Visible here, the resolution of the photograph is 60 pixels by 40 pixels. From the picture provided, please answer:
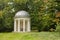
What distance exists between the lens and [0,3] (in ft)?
106

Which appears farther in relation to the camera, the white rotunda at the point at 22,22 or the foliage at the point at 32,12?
the white rotunda at the point at 22,22

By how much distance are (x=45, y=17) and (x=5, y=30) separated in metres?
8.12

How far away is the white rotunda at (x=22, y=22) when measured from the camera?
27.5 m

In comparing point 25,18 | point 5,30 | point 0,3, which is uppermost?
point 0,3

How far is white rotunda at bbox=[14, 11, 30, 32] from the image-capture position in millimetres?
27500

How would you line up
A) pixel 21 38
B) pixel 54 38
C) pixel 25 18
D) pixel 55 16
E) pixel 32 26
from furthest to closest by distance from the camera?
pixel 32 26 → pixel 25 18 → pixel 55 16 → pixel 21 38 → pixel 54 38

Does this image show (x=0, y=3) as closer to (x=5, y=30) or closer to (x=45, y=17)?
(x=5, y=30)

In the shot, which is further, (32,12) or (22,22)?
(32,12)

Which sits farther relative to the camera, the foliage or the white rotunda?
the white rotunda

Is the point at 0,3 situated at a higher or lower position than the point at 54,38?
higher

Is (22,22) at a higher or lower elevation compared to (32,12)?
lower

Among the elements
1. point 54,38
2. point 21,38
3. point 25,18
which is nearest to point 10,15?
point 25,18

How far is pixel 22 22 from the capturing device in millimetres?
28266

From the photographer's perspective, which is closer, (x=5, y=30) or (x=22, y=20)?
(x=22, y=20)
